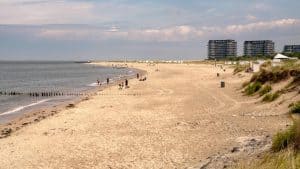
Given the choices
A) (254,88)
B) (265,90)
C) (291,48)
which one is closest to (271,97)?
(265,90)

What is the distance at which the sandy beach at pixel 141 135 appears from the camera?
15.9 m

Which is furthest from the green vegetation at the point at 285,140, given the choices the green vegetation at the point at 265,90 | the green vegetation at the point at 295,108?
the green vegetation at the point at 265,90

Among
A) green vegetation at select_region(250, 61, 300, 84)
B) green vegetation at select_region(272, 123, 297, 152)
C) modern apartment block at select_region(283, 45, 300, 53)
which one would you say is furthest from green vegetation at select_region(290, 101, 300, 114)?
modern apartment block at select_region(283, 45, 300, 53)

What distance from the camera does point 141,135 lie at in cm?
2020

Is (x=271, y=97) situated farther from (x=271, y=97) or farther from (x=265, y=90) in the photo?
(x=265, y=90)

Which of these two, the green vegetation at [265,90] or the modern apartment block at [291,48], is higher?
the modern apartment block at [291,48]

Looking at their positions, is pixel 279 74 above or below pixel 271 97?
above

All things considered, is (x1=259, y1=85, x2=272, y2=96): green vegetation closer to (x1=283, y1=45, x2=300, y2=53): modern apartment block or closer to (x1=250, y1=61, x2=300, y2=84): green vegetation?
(x1=250, y1=61, x2=300, y2=84): green vegetation

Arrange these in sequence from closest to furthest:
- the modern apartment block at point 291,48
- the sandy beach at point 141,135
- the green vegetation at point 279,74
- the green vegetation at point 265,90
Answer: the sandy beach at point 141,135
the green vegetation at point 265,90
the green vegetation at point 279,74
the modern apartment block at point 291,48

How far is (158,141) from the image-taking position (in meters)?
18.6

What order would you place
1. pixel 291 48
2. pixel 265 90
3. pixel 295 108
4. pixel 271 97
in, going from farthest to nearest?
1. pixel 291 48
2. pixel 265 90
3. pixel 271 97
4. pixel 295 108

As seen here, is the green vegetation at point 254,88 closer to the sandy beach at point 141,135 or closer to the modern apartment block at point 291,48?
the sandy beach at point 141,135

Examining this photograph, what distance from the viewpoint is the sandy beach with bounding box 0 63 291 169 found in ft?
52.1

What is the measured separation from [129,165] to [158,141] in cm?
372
